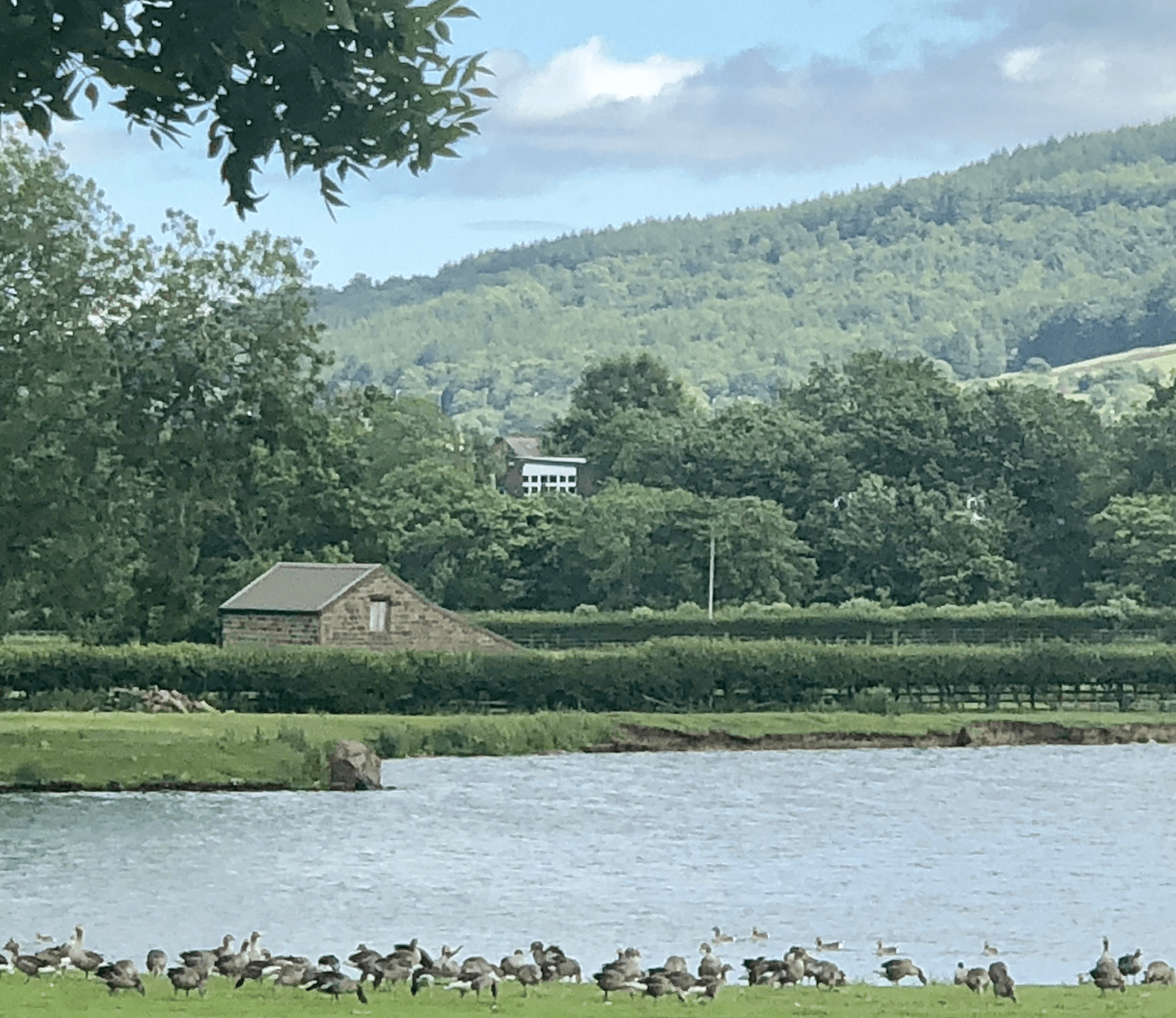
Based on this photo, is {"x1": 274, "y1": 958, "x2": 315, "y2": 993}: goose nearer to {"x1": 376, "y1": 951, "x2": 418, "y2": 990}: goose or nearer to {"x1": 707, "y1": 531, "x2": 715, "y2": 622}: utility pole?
{"x1": 376, "y1": 951, "x2": 418, "y2": 990}: goose

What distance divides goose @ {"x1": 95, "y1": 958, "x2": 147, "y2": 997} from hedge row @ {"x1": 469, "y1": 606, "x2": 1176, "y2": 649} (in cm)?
6758

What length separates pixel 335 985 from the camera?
67.2ft

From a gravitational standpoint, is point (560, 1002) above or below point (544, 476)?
below

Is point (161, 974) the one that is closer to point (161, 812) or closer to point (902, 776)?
point (161, 812)

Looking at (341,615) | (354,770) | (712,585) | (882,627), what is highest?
(712,585)

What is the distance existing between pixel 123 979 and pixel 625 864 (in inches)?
723

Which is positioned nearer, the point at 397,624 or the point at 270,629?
the point at 270,629

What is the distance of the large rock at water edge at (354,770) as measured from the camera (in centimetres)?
5022

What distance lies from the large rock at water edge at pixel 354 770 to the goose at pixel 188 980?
29.1 m

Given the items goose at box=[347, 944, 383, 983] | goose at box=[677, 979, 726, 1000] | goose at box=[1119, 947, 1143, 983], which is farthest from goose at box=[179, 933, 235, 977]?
goose at box=[1119, 947, 1143, 983]

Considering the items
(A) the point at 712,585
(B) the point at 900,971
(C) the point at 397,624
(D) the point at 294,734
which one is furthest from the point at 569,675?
(B) the point at 900,971

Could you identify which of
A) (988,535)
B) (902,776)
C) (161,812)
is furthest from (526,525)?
(161,812)

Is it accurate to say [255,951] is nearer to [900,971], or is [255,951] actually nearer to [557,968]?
[557,968]

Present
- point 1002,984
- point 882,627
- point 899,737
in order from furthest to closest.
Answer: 1. point 882,627
2. point 899,737
3. point 1002,984
